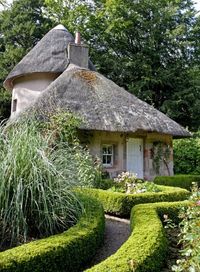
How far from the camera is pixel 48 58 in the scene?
17062 millimetres

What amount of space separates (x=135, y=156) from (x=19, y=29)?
640 inches

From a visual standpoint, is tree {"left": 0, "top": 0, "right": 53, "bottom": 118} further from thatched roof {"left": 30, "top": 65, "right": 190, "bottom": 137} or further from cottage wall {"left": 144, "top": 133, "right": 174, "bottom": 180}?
cottage wall {"left": 144, "top": 133, "right": 174, "bottom": 180}

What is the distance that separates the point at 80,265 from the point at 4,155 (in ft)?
5.63

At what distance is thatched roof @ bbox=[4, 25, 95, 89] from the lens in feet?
54.7

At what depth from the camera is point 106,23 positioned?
25.0 meters

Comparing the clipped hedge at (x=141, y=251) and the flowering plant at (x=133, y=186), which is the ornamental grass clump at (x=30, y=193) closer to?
Result: the clipped hedge at (x=141, y=251)

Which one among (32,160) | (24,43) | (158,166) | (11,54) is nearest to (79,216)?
(32,160)

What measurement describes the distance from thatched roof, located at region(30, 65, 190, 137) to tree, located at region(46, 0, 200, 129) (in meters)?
9.04

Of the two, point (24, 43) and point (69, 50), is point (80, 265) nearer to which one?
point (69, 50)

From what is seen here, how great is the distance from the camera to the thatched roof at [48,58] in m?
16.7

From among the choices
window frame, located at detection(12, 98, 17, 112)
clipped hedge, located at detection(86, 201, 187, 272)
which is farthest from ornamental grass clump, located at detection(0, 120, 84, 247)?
window frame, located at detection(12, 98, 17, 112)

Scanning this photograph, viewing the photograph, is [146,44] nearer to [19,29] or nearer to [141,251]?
[19,29]

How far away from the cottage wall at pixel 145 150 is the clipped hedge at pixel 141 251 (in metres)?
7.47

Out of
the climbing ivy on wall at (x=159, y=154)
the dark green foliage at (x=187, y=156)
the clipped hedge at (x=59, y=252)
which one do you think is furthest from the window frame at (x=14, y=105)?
the clipped hedge at (x=59, y=252)
